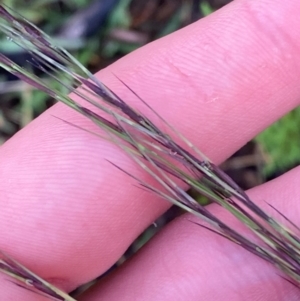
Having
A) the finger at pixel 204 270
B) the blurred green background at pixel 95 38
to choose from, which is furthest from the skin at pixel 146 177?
the blurred green background at pixel 95 38

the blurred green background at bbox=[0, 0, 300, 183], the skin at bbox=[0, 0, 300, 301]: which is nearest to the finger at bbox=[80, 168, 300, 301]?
the skin at bbox=[0, 0, 300, 301]

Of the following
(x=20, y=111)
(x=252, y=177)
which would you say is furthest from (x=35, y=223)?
(x=252, y=177)

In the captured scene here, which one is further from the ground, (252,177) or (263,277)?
(263,277)

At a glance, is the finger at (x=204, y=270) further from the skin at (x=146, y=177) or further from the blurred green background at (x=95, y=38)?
the blurred green background at (x=95, y=38)

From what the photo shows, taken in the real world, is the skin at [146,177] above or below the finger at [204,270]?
above

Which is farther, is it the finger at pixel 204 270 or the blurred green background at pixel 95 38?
the blurred green background at pixel 95 38

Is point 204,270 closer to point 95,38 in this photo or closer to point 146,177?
point 146,177

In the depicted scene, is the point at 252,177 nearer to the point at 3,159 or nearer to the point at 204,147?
the point at 204,147
